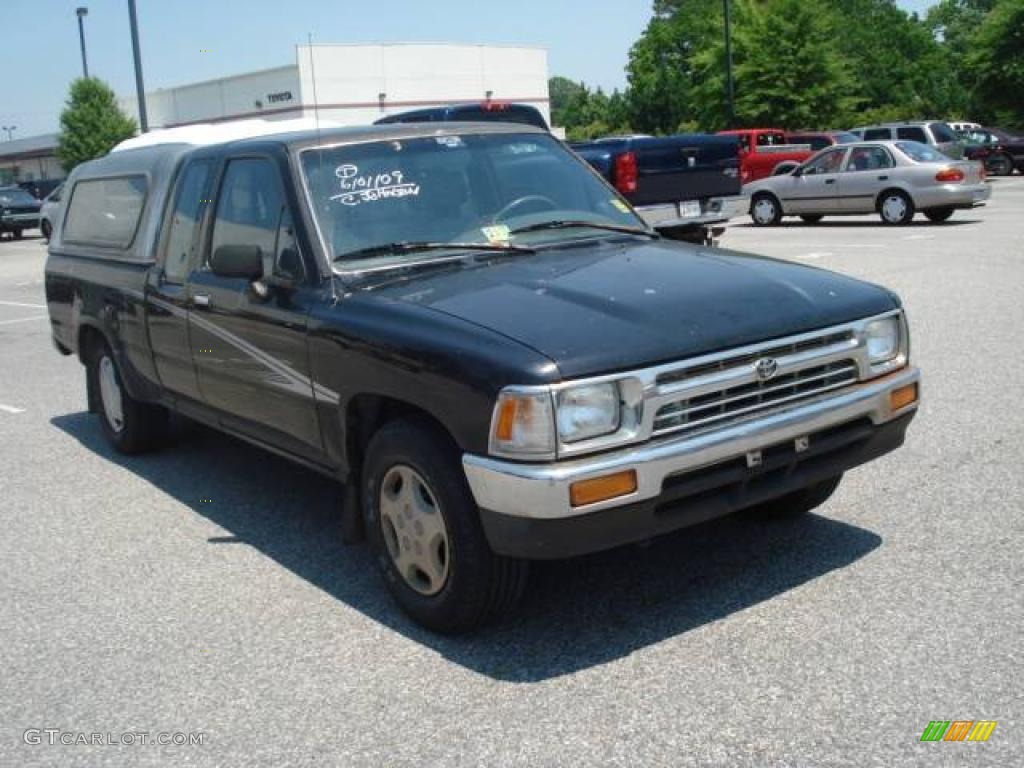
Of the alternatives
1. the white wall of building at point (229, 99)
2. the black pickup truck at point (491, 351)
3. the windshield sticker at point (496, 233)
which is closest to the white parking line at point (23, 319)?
the black pickup truck at point (491, 351)

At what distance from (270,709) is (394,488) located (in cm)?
93

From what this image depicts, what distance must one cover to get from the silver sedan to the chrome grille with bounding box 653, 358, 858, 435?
54.3 ft

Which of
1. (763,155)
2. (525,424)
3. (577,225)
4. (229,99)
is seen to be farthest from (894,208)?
(229,99)

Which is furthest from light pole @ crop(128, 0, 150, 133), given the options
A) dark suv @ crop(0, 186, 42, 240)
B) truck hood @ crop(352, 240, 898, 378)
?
truck hood @ crop(352, 240, 898, 378)

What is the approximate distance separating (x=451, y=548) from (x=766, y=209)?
19.6 m

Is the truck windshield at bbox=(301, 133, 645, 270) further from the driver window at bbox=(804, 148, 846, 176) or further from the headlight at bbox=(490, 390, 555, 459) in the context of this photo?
the driver window at bbox=(804, 148, 846, 176)

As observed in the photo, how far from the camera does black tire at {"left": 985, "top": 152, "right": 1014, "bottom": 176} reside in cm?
3547

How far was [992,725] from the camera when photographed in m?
3.24

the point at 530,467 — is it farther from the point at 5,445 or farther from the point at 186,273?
the point at 5,445

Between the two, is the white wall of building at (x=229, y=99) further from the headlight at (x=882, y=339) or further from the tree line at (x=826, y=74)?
the headlight at (x=882, y=339)

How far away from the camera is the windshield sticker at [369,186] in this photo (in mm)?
4855

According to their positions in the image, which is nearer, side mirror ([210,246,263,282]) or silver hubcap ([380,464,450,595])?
silver hubcap ([380,464,450,595])

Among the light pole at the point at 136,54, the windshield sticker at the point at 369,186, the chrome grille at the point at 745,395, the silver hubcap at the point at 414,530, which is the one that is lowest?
the silver hubcap at the point at 414,530

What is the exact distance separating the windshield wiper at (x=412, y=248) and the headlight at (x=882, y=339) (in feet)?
4.64
